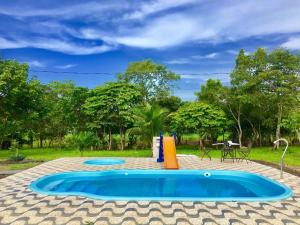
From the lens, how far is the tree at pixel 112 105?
23750 mm

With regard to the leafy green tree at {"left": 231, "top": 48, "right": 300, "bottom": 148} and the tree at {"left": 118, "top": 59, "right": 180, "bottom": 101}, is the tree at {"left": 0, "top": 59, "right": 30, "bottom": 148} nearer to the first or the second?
the tree at {"left": 118, "top": 59, "right": 180, "bottom": 101}

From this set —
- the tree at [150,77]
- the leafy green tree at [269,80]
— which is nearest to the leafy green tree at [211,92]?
the leafy green tree at [269,80]

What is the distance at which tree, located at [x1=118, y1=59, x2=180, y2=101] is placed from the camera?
2864cm

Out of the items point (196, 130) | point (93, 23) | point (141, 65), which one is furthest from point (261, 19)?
point (141, 65)

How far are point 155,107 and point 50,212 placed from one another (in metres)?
11.8

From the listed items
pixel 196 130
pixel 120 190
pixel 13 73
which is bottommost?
pixel 120 190

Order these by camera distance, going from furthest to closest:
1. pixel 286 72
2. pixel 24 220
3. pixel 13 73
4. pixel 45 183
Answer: pixel 286 72
pixel 13 73
pixel 45 183
pixel 24 220

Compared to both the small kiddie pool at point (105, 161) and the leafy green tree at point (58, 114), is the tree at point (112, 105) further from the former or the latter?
the small kiddie pool at point (105, 161)

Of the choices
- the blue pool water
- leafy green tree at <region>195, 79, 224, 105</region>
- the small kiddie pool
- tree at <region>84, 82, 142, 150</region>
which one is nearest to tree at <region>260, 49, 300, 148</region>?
leafy green tree at <region>195, 79, 224, 105</region>

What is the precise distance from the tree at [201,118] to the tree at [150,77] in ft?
18.6

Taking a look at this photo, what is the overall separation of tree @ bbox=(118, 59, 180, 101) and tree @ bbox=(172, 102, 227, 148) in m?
5.67

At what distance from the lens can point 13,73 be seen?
18.9 metres

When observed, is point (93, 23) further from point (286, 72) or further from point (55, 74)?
point (286, 72)

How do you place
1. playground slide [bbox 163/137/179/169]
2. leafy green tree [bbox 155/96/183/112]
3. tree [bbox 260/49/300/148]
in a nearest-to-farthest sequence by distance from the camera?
1. playground slide [bbox 163/137/179/169]
2. tree [bbox 260/49/300/148]
3. leafy green tree [bbox 155/96/183/112]
